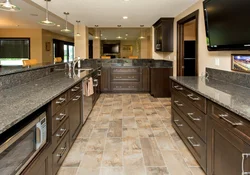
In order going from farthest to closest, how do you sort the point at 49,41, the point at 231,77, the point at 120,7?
1. the point at 49,41
2. the point at 120,7
3. the point at 231,77

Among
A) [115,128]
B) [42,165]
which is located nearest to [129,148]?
[115,128]

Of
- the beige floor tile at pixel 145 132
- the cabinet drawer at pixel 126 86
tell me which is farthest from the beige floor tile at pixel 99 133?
the cabinet drawer at pixel 126 86

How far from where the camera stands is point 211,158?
212 cm

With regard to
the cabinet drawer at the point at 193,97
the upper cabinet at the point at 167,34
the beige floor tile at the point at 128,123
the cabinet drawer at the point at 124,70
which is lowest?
the beige floor tile at the point at 128,123

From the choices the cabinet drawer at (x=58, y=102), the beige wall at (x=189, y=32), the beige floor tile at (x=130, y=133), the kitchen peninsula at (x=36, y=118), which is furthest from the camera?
the beige wall at (x=189, y=32)

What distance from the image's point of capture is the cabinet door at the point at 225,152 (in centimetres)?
153

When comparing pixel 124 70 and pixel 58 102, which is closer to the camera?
pixel 58 102

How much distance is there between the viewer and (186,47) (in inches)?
265

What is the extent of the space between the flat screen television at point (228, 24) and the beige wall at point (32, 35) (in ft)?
29.4

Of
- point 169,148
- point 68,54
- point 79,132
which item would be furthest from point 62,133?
point 68,54

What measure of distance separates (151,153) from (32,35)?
9.47 m

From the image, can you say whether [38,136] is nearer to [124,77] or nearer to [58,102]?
[58,102]

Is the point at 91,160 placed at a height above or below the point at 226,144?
below

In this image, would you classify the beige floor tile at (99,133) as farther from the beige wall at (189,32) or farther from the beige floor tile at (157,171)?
the beige wall at (189,32)
